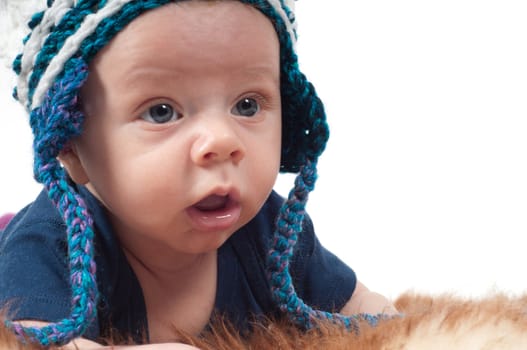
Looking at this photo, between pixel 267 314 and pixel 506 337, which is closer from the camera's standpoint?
pixel 506 337

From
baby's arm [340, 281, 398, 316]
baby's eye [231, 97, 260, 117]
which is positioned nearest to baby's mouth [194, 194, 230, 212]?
baby's eye [231, 97, 260, 117]

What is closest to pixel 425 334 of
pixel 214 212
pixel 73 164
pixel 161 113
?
pixel 214 212

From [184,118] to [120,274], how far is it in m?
0.29

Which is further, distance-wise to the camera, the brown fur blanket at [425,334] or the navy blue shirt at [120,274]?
the navy blue shirt at [120,274]

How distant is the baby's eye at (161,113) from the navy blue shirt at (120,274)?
0.73 feet

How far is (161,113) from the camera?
94cm

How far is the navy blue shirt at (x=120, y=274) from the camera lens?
3.23 ft

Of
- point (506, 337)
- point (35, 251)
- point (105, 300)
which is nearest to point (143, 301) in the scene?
point (105, 300)

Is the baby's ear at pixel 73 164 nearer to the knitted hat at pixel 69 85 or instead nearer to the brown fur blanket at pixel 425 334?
the knitted hat at pixel 69 85

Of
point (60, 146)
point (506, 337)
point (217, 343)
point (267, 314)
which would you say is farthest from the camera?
point (267, 314)

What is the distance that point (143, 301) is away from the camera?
1133 millimetres

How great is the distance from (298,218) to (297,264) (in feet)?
0.52

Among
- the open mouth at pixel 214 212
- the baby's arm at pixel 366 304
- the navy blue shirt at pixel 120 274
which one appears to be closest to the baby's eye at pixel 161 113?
the open mouth at pixel 214 212

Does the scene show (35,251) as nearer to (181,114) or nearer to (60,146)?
A: (60,146)
